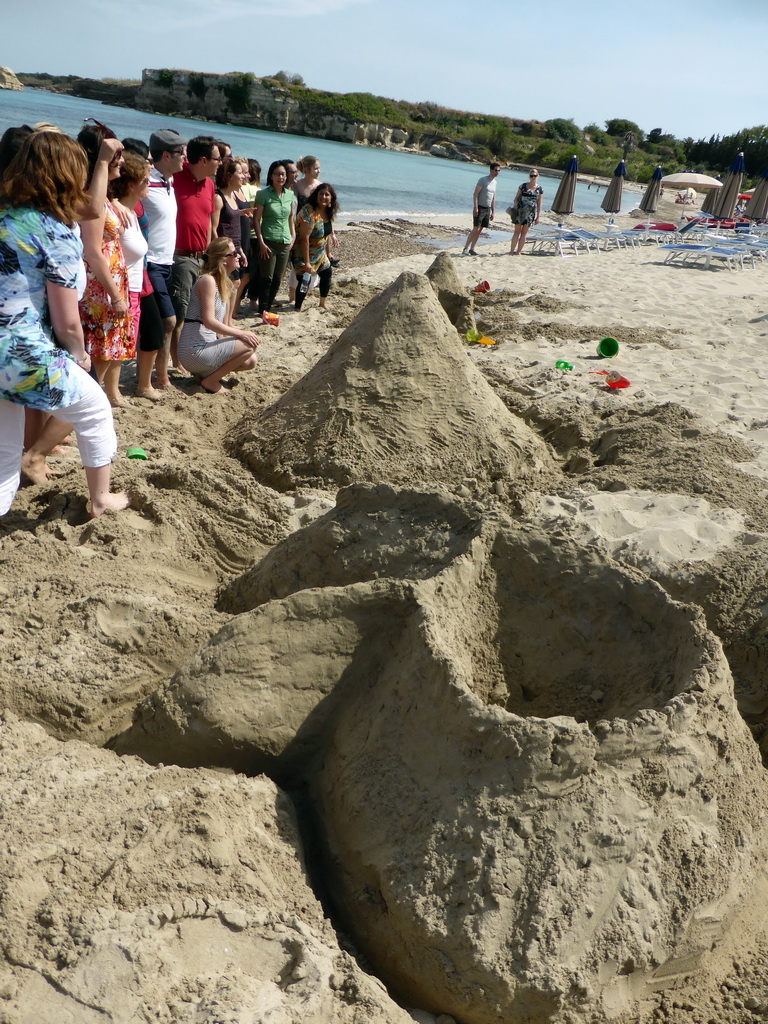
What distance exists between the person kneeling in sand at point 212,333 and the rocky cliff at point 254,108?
70434mm

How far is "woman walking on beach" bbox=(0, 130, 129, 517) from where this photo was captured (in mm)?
3023

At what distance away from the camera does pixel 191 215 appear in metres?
6.05

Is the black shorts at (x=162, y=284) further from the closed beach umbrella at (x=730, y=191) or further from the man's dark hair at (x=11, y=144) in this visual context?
the closed beach umbrella at (x=730, y=191)

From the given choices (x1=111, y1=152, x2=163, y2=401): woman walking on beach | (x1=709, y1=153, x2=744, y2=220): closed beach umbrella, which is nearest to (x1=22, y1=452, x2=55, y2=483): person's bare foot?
(x1=111, y1=152, x2=163, y2=401): woman walking on beach

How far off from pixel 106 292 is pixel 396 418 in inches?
73.3

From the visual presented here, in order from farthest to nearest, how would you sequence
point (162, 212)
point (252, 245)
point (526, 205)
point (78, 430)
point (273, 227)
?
point (526, 205)
point (252, 245)
point (273, 227)
point (162, 212)
point (78, 430)

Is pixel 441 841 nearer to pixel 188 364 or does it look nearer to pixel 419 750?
pixel 419 750

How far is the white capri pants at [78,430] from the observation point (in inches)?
133

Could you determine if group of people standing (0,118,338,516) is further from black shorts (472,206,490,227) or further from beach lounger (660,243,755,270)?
beach lounger (660,243,755,270)

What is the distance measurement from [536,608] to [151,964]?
1583 mm

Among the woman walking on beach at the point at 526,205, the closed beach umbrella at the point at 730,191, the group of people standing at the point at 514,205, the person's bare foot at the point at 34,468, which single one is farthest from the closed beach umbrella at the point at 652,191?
the person's bare foot at the point at 34,468

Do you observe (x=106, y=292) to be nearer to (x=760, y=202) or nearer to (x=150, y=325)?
(x=150, y=325)

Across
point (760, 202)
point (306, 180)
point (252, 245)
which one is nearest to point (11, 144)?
point (252, 245)

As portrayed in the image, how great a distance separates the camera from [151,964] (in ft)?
5.73
